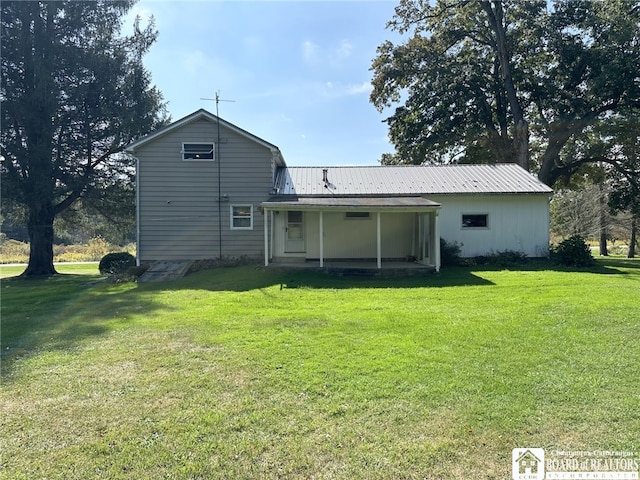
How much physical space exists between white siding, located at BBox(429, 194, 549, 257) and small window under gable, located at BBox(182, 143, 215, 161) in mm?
9244

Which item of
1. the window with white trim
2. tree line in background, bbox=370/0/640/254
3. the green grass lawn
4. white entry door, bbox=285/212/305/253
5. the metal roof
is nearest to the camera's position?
the green grass lawn

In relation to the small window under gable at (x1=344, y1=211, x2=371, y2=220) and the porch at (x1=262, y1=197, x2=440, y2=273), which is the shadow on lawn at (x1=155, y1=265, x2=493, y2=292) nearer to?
the porch at (x1=262, y1=197, x2=440, y2=273)

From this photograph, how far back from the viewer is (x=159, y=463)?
2723mm

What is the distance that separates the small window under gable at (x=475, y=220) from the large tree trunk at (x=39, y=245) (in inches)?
766

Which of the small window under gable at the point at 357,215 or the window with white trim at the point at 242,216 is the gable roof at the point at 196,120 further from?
the small window under gable at the point at 357,215

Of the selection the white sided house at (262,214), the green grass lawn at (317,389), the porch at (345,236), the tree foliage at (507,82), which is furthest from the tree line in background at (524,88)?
the green grass lawn at (317,389)

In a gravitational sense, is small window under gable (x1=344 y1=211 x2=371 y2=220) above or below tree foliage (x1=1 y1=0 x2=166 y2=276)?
below

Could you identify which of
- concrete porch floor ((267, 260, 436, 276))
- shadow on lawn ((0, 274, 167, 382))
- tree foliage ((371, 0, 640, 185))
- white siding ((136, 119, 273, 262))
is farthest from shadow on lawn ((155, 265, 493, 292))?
tree foliage ((371, 0, 640, 185))

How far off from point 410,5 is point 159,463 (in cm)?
2954

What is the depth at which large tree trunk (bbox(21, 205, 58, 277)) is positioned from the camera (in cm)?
1808

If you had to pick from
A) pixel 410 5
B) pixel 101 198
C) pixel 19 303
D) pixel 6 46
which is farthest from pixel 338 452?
pixel 410 5

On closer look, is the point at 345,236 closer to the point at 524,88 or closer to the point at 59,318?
the point at 59,318

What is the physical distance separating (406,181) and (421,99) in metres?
11.4

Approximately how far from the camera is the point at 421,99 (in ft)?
82.9
